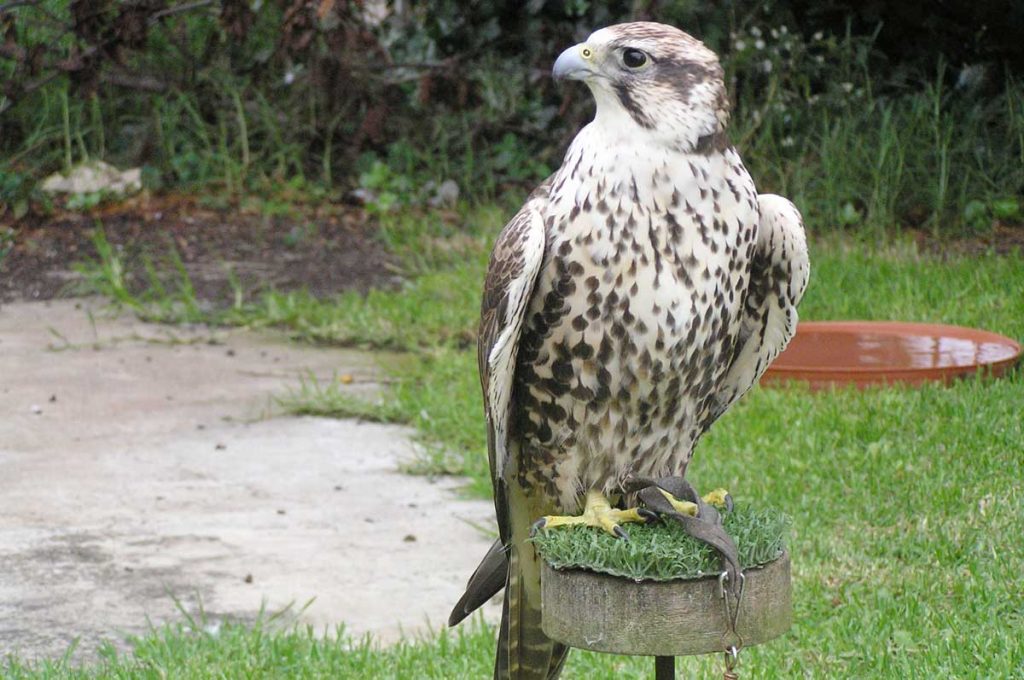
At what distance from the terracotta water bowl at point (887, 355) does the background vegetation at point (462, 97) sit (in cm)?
164

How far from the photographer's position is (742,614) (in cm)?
206

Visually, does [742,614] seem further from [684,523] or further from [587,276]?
[587,276]

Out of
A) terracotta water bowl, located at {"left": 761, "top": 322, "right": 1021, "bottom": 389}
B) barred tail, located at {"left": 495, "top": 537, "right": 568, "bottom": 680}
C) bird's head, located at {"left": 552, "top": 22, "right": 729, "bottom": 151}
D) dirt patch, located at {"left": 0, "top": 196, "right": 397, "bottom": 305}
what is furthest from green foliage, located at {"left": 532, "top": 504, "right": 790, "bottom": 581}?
dirt patch, located at {"left": 0, "top": 196, "right": 397, "bottom": 305}

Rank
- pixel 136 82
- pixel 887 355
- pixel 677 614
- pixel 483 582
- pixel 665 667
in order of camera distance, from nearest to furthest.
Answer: pixel 677 614 → pixel 665 667 → pixel 483 582 → pixel 887 355 → pixel 136 82

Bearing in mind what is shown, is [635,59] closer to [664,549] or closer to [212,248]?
[664,549]

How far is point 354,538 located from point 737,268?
1.94 metres

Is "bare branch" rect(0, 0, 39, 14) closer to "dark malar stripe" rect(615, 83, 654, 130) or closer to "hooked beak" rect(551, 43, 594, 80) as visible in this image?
"hooked beak" rect(551, 43, 594, 80)

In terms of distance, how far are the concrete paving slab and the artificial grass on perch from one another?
141 centimetres

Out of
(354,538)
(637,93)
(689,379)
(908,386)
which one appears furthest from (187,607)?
(908,386)

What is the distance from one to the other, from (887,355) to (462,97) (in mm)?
3403

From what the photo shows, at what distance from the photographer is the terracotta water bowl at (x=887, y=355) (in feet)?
15.0

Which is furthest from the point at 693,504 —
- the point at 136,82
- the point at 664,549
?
the point at 136,82

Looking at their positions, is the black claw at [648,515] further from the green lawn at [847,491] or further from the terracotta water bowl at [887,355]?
the terracotta water bowl at [887,355]

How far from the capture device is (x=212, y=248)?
24.5 feet
